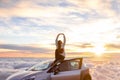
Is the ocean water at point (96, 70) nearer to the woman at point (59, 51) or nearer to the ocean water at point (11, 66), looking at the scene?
the ocean water at point (11, 66)

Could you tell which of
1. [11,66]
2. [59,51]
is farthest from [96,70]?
[59,51]

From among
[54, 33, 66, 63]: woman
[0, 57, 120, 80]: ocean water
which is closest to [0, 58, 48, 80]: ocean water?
[0, 57, 120, 80]: ocean water

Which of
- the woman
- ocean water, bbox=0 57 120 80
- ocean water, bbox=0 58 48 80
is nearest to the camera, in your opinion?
the woman

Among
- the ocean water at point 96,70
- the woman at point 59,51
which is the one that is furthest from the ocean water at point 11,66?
the woman at point 59,51

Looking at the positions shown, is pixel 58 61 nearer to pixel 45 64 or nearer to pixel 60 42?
pixel 45 64

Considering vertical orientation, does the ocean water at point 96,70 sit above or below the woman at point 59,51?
below

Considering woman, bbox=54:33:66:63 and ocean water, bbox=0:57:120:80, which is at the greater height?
woman, bbox=54:33:66:63

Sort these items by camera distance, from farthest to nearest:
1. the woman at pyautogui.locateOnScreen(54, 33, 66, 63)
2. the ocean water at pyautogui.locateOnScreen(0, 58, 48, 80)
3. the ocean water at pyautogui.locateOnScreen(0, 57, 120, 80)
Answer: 1. the ocean water at pyautogui.locateOnScreen(0, 57, 120, 80)
2. the ocean water at pyautogui.locateOnScreen(0, 58, 48, 80)
3. the woman at pyautogui.locateOnScreen(54, 33, 66, 63)

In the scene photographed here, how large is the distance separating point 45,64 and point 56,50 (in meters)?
1.88

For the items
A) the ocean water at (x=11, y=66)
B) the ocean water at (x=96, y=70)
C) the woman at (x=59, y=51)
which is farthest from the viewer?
the ocean water at (x=96, y=70)

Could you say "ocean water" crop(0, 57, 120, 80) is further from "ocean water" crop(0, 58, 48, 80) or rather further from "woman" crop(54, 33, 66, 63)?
"woman" crop(54, 33, 66, 63)

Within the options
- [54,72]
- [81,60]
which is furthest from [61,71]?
[81,60]

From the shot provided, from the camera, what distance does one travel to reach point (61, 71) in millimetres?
13852

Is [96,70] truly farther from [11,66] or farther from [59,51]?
[59,51]
